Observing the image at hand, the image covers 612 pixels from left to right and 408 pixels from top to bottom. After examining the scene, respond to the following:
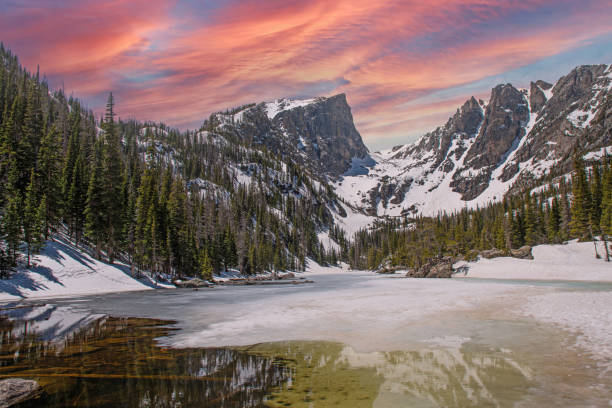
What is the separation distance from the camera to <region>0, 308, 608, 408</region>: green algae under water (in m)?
7.80

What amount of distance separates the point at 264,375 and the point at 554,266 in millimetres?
66299

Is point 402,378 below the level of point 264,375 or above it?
below

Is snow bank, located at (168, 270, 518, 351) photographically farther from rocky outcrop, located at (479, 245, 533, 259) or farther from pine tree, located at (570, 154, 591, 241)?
pine tree, located at (570, 154, 591, 241)

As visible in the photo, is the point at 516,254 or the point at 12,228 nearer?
the point at 12,228

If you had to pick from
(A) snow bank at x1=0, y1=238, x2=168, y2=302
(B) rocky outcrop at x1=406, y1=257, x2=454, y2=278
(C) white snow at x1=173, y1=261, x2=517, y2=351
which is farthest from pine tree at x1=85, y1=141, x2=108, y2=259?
(B) rocky outcrop at x1=406, y1=257, x2=454, y2=278

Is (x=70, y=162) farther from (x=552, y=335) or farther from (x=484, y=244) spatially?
(x=484, y=244)

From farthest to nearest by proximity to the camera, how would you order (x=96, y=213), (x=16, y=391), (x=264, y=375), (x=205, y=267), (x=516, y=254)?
(x=205, y=267) → (x=516, y=254) → (x=96, y=213) → (x=264, y=375) → (x=16, y=391)

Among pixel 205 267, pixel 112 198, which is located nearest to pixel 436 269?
pixel 205 267

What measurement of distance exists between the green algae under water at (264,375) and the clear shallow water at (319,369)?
3 centimetres

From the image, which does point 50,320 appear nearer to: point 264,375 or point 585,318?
point 264,375

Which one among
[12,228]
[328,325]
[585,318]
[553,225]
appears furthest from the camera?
[553,225]

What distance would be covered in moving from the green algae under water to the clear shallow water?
0.11 feet

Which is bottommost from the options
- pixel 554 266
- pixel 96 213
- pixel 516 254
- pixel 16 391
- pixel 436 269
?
pixel 436 269

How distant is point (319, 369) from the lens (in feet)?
34.2
